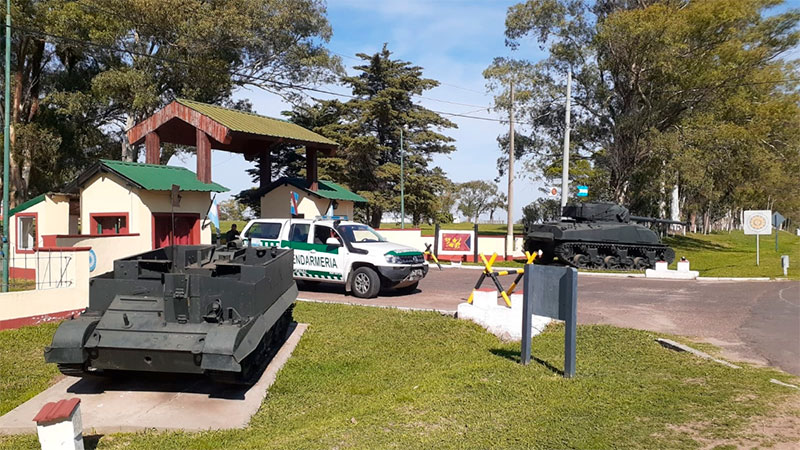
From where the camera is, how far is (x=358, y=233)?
14.2 metres

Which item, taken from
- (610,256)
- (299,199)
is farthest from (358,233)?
(610,256)

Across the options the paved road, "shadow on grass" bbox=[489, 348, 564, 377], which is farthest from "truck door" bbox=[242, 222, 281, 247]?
"shadow on grass" bbox=[489, 348, 564, 377]

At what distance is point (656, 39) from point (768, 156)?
417 inches

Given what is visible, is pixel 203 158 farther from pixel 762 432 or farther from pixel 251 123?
pixel 762 432

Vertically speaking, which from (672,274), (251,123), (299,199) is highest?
(251,123)

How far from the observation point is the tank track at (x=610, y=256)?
22188 millimetres

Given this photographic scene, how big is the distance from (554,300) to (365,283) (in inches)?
275

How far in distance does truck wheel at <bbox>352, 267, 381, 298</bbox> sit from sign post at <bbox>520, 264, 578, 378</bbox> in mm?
6317

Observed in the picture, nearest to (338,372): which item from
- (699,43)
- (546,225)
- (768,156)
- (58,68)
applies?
(546,225)

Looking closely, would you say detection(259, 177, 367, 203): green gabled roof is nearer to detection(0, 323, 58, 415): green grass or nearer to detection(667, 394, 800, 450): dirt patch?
detection(0, 323, 58, 415): green grass

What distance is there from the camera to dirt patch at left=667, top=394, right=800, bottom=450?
4.29 m

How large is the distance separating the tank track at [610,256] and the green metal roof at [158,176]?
1263 cm

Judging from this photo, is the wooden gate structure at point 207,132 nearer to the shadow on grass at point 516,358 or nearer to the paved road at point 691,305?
the paved road at point 691,305

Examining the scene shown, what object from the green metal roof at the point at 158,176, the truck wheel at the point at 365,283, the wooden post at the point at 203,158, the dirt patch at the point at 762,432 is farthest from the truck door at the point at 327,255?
the dirt patch at the point at 762,432
